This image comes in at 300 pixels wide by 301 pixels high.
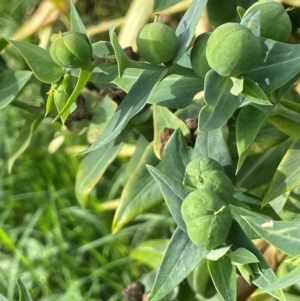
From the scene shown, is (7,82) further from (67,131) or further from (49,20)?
(49,20)

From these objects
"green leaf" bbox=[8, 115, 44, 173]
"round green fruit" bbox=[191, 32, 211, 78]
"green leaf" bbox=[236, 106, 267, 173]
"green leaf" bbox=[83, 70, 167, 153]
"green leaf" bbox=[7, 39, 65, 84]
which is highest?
"green leaf" bbox=[7, 39, 65, 84]

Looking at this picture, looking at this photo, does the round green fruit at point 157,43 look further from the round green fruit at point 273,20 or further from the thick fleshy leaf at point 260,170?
the thick fleshy leaf at point 260,170

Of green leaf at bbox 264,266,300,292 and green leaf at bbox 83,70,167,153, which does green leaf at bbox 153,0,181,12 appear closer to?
green leaf at bbox 83,70,167,153

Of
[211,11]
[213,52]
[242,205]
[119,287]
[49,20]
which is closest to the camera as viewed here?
[213,52]

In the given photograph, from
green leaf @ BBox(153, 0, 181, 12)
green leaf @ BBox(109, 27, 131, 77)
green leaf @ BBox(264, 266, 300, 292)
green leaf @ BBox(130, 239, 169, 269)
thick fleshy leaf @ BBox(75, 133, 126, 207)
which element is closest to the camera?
green leaf @ BBox(264, 266, 300, 292)

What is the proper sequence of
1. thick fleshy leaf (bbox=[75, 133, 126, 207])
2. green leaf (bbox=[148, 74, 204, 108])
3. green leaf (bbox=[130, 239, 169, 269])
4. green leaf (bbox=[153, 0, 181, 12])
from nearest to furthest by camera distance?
green leaf (bbox=[148, 74, 204, 108])
green leaf (bbox=[153, 0, 181, 12])
thick fleshy leaf (bbox=[75, 133, 126, 207])
green leaf (bbox=[130, 239, 169, 269])

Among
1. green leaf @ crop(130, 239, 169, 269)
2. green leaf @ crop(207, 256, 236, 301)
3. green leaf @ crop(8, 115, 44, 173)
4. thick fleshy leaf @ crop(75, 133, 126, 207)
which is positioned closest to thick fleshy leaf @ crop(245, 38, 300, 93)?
green leaf @ crop(207, 256, 236, 301)

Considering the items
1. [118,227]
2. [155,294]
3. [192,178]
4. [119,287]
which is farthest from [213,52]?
[119,287]
